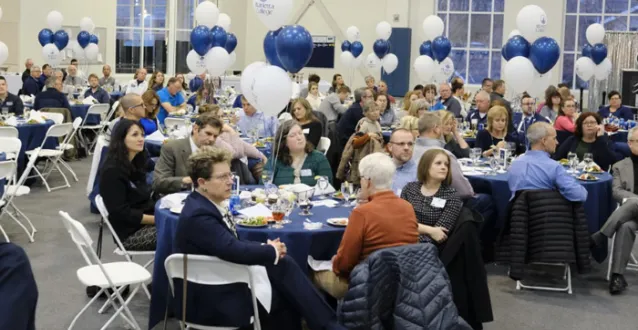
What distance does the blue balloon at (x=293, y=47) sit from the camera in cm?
693

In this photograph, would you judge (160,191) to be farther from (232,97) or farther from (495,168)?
(232,97)

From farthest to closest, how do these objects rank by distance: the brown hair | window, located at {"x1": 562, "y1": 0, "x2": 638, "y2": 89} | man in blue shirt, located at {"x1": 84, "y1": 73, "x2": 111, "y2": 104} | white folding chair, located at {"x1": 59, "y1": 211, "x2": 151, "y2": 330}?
1. window, located at {"x1": 562, "y1": 0, "x2": 638, "y2": 89}
2. man in blue shirt, located at {"x1": 84, "y1": 73, "x2": 111, "y2": 104}
3. the brown hair
4. white folding chair, located at {"x1": 59, "y1": 211, "x2": 151, "y2": 330}

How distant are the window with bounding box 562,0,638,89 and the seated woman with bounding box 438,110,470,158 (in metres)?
12.4

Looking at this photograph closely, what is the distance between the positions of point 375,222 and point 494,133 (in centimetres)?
408

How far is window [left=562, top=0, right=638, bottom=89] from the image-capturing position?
771 inches

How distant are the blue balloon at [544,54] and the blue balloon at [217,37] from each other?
502 centimetres

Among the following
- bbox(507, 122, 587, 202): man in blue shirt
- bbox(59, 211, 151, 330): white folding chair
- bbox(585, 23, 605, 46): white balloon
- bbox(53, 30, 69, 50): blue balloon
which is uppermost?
bbox(585, 23, 605, 46): white balloon

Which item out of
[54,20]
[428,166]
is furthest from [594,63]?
[428,166]

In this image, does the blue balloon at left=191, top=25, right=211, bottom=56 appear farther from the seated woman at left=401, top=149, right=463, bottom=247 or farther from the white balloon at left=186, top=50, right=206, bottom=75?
the seated woman at left=401, top=149, right=463, bottom=247

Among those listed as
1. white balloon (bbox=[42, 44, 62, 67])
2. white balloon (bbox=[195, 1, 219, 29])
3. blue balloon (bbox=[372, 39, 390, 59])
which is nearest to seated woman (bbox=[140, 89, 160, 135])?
white balloon (bbox=[195, 1, 219, 29])

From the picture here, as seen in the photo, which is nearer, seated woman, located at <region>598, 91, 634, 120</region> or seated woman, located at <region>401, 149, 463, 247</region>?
seated woman, located at <region>401, 149, 463, 247</region>

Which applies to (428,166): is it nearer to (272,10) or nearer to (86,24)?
(272,10)

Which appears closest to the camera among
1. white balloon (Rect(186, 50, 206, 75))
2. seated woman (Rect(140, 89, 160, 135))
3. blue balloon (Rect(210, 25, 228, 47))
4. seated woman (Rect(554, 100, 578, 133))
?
seated woman (Rect(140, 89, 160, 135))

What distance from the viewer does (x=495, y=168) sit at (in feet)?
23.4
